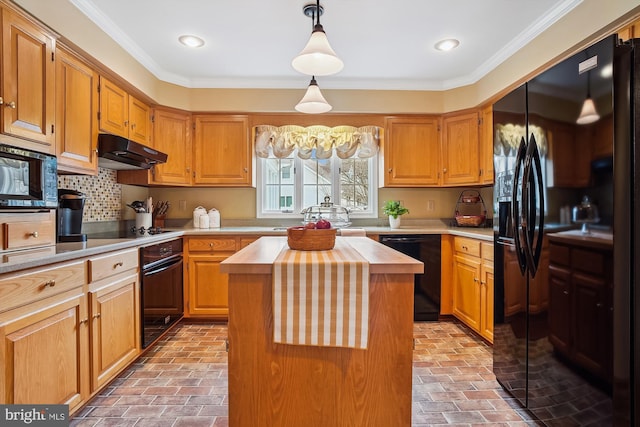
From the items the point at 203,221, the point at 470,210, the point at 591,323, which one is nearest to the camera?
the point at 591,323

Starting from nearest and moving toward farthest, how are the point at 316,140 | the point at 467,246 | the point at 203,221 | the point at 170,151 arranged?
the point at 467,246, the point at 170,151, the point at 203,221, the point at 316,140

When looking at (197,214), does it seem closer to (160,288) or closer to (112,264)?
(160,288)

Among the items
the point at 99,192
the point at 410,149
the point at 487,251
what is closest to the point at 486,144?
the point at 410,149

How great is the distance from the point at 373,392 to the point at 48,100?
7.43ft

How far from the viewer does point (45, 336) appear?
5.03 feet

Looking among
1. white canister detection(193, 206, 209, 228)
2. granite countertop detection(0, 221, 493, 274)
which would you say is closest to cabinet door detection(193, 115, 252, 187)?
white canister detection(193, 206, 209, 228)

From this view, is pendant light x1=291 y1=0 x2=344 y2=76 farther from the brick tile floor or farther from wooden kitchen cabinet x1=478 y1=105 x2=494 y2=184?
wooden kitchen cabinet x1=478 y1=105 x2=494 y2=184

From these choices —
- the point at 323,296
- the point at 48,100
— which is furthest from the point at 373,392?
the point at 48,100

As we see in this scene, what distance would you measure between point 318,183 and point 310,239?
248 cm

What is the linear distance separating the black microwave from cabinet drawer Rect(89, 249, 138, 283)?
0.38 meters

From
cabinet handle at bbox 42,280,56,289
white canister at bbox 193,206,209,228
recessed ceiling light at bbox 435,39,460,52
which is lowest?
cabinet handle at bbox 42,280,56,289

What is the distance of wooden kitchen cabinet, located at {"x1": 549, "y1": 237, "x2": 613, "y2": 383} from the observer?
1307 millimetres

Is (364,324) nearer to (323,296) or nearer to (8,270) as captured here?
(323,296)

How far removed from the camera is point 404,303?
1.32 m
